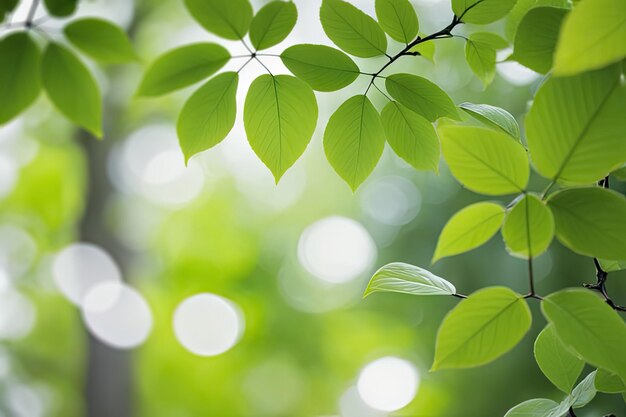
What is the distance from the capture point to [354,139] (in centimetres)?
31

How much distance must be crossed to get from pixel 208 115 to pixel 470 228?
15cm

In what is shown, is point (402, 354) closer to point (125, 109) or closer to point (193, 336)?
point (193, 336)

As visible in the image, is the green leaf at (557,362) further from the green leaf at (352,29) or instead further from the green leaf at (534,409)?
the green leaf at (352,29)

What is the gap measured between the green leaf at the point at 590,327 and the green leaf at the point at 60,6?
26cm

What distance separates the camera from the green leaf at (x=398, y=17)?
11.9 inches

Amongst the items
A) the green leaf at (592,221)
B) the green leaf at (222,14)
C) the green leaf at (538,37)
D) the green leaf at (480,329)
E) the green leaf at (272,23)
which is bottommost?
the green leaf at (480,329)

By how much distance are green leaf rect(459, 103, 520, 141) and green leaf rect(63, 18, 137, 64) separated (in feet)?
0.59

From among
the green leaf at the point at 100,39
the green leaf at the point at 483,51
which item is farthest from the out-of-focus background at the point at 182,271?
the green leaf at the point at 100,39

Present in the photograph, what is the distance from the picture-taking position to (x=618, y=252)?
216 millimetres

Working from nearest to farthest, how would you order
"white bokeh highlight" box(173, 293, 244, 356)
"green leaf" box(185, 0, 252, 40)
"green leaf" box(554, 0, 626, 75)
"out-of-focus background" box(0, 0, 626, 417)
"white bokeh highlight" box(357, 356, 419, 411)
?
1. "green leaf" box(554, 0, 626, 75)
2. "green leaf" box(185, 0, 252, 40)
3. "white bokeh highlight" box(357, 356, 419, 411)
4. "out-of-focus background" box(0, 0, 626, 417)
5. "white bokeh highlight" box(173, 293, 244, 356)

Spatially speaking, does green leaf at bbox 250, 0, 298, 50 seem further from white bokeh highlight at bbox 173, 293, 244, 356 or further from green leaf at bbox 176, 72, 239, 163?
Result: white bokeh highlight at bbox 173, 293, 244, 356

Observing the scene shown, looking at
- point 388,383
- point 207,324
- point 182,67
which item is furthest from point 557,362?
point 207,324

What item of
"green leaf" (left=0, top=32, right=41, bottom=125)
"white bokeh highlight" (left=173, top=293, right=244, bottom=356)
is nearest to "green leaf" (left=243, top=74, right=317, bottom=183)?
"green leaf" (left=0, top=32, right=41, bottom=125)

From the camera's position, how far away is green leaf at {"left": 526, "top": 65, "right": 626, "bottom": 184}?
20 cm
